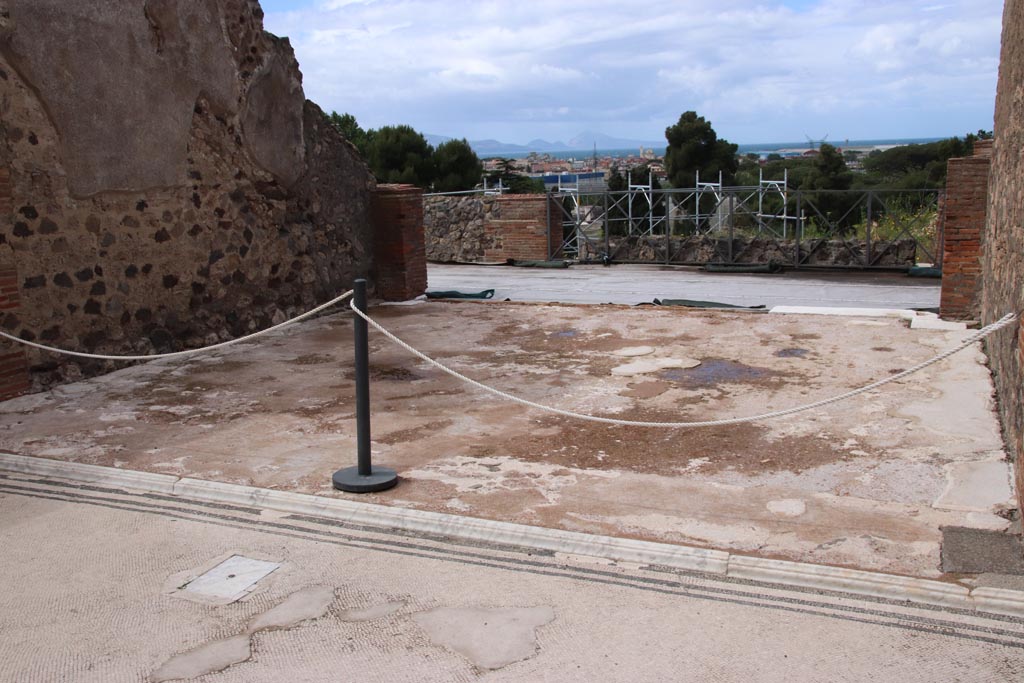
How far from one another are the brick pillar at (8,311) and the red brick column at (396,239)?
4730 mm

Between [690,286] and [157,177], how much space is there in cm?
752

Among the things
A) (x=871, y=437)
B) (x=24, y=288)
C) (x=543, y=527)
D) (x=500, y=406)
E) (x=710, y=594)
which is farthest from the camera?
(x=24, y=288)

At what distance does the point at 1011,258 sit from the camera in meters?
5.34

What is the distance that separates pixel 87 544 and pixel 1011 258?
509cm

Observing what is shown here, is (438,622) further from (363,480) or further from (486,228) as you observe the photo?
(486,228)

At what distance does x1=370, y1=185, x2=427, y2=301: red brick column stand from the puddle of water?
15.3 feet

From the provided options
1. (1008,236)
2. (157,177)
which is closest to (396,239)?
(157,177)

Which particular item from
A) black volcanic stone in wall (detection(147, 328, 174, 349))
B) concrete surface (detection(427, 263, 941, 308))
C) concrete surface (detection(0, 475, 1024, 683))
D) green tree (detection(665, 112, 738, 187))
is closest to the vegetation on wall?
green tree (detection(665, 112, 738, 187))

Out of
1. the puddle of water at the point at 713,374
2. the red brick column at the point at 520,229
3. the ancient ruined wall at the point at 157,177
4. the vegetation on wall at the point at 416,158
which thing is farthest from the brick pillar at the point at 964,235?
the vegetation on wall at the point at 416,158

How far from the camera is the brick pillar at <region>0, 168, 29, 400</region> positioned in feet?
20.1

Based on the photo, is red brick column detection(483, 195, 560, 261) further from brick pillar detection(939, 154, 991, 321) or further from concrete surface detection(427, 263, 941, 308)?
brick pillar detection(939, 154, 991, 321)

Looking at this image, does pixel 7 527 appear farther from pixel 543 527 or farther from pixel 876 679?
pixel 876 679

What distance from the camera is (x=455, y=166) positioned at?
111ft

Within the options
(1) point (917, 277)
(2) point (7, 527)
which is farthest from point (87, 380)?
(1) point (917, 277)
